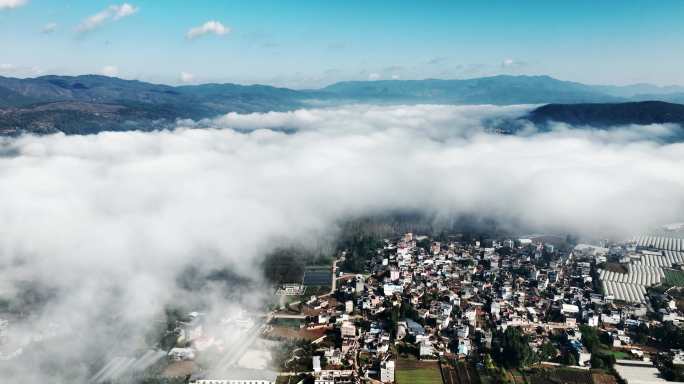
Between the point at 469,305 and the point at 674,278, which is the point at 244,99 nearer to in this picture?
the point at 469,305

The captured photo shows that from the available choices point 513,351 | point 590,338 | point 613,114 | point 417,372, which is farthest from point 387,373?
point 613,114

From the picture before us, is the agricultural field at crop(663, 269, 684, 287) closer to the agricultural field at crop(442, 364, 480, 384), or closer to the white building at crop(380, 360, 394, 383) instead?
the agricultural field at crop(442, 364, 480, 384)

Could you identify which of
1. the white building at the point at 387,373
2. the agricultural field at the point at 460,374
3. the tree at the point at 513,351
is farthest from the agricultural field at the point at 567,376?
the white building at the point at 387,373

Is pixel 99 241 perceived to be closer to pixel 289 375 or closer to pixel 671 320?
pixel 289 375

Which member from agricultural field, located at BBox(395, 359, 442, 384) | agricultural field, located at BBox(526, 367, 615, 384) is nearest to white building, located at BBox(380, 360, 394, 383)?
agricultural field, located at BBox(395, 359, 442, 384)

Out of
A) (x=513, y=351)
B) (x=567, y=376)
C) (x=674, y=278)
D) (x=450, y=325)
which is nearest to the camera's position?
(x=567, y=376)

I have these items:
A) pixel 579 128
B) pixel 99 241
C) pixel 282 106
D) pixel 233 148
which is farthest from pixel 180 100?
pixel 99 241

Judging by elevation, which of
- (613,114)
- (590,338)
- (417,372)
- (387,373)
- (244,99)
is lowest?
(417,372)

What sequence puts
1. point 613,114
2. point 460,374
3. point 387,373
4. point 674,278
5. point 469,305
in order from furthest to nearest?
point 613,114
point 674,278
point 469,305
point 460,374
point 387,373
